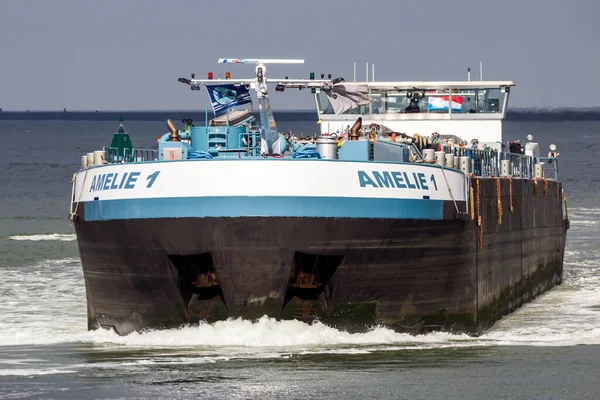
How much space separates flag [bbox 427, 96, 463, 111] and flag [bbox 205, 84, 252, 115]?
12.3 meters

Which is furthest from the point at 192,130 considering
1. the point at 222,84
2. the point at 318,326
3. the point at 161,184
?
the point at 318,326

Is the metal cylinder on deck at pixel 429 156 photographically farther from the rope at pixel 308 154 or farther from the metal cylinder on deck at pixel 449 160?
the rope at pixel 308 154

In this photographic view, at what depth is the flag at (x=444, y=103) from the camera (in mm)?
36156

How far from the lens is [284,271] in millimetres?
21375

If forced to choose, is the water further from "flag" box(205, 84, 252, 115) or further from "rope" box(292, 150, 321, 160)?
"flag" box(205, 84, 252, 115)

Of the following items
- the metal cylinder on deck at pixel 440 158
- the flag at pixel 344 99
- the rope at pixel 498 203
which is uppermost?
the flag at pixel 344 99

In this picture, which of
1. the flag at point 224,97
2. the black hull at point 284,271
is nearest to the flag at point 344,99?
the flag at point 224,97

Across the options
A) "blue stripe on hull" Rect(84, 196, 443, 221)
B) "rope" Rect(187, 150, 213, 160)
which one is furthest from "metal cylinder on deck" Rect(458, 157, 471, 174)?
"rope" Rect(187, 150, 213, 160)

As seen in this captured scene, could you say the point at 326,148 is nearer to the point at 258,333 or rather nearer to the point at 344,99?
the point at 258,333

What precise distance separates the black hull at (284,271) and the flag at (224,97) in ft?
10.8

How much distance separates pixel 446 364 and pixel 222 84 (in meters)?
7.18

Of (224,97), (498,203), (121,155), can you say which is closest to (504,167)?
(498,203)

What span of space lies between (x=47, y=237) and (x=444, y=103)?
877 inches

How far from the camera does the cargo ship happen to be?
2119 centimetres
